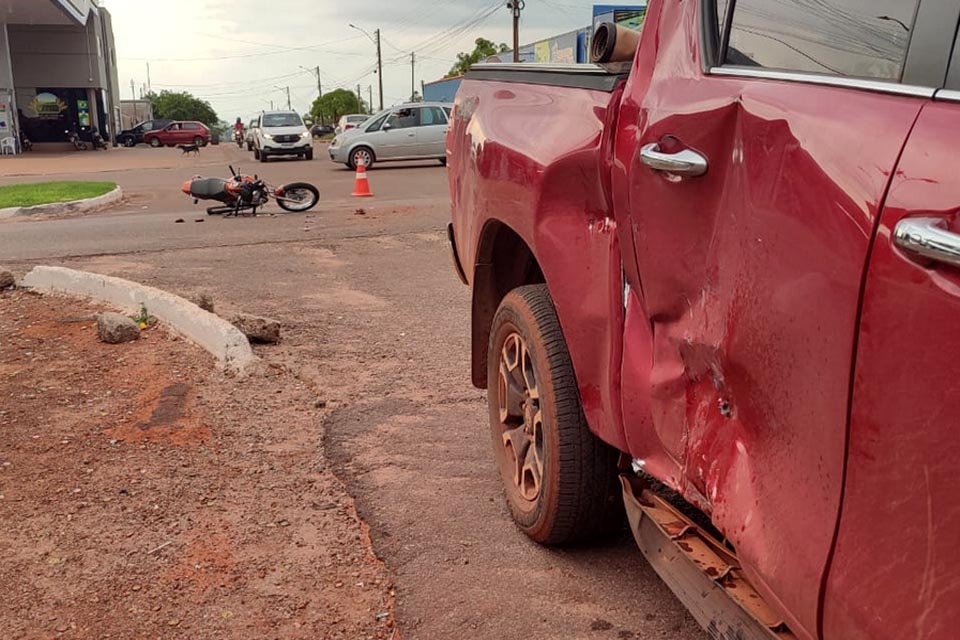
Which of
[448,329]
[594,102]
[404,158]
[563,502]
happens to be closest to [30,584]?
[563,502]

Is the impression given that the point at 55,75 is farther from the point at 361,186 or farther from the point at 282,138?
the point at 361,186

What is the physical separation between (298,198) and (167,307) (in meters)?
8.40

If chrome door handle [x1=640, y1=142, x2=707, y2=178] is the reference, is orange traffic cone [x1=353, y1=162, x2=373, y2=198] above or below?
below

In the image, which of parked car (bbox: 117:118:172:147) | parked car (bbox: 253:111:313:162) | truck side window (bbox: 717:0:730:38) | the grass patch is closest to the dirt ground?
truck side window (bbox: 717:0:730:38)

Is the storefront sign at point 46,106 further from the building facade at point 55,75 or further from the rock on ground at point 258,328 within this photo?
the rock on ground at point 258,328

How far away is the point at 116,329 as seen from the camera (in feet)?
19.0

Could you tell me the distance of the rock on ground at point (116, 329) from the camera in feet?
19.0

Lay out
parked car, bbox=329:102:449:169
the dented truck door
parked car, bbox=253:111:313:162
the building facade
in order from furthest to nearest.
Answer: the building facade < parked car, bbox=253:111:313:162 < parked car, bbox=329:102:449:169 < the dented truck door

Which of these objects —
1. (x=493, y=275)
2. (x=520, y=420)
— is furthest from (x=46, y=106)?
(x=520, y=420)

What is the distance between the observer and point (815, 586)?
162cm

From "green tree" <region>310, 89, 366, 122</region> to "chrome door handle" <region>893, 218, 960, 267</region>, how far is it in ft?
318

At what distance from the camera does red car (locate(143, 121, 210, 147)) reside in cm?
5759

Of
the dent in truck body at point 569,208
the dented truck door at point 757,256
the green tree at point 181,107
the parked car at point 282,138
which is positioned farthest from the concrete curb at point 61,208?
the green tree at point 181,107

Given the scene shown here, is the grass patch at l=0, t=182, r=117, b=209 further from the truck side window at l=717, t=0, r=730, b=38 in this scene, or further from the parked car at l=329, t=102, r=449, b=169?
the truck side window at l=717, t=0, r=730, b=38
